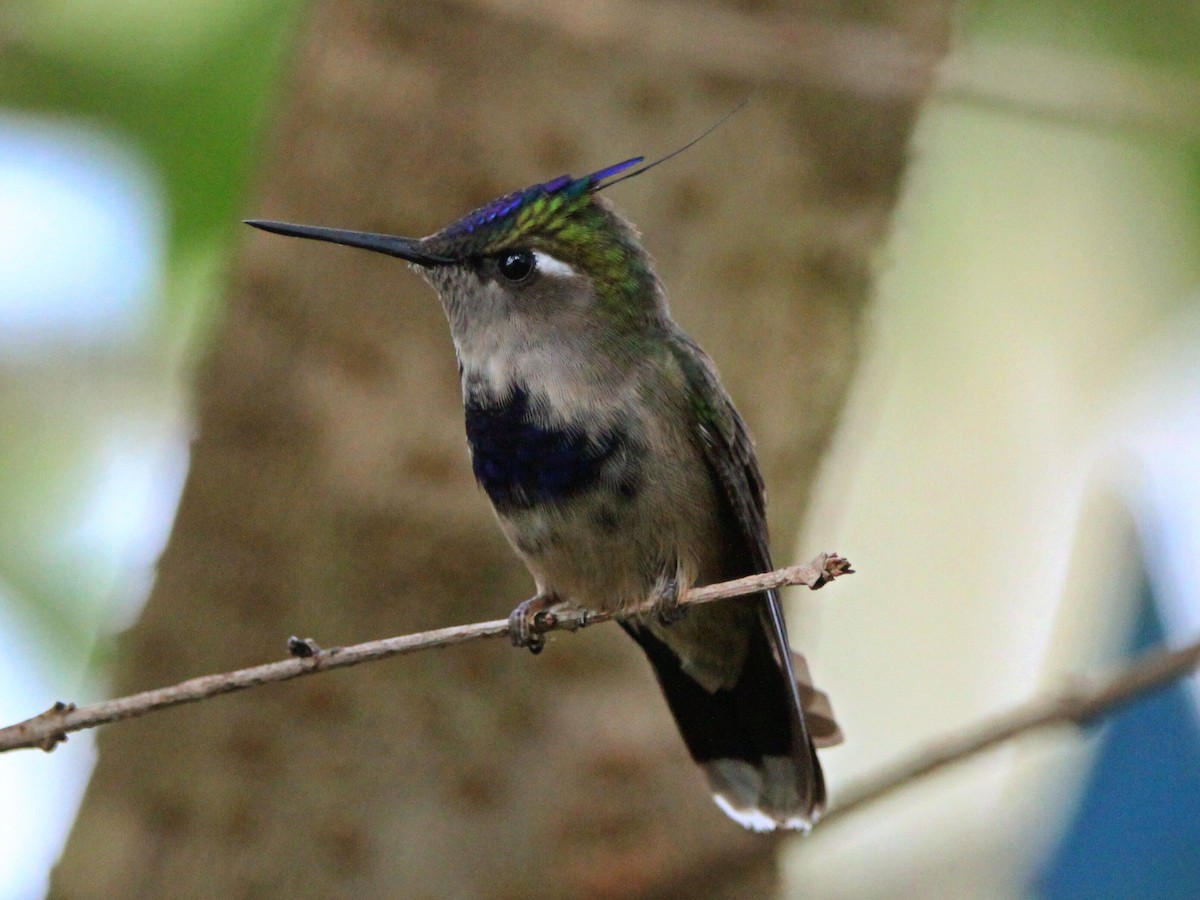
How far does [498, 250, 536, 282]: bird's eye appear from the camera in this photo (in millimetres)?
3693

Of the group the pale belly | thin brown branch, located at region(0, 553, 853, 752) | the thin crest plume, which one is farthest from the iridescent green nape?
thin brown branch, located at region(0, 553, 853, 752)

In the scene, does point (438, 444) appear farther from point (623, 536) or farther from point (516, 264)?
point (623, 536)

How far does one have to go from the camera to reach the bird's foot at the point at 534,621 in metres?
3.33

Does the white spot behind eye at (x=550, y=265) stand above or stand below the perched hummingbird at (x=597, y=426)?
above

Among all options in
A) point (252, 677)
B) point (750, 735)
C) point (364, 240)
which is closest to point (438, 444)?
point (364, 240)

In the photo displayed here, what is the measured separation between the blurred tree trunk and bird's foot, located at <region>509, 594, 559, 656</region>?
0.47 meters

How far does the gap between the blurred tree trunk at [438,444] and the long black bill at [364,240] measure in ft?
2.76

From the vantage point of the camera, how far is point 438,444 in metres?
4.40

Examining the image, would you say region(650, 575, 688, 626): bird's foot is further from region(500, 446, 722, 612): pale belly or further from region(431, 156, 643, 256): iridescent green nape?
region(431, 156, 643, 256): iridescent green nape

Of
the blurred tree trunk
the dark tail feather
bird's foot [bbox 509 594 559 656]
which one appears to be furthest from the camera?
the blurred tree trunk

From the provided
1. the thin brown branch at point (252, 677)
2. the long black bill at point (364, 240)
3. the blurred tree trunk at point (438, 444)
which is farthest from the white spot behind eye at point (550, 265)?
the thin brown branch at point (252, 677)

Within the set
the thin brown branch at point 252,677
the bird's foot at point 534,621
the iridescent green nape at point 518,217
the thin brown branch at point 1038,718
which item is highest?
the iridescent green nape at point 518,217

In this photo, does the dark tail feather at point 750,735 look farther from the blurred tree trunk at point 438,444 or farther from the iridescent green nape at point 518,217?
the iridescent green nape at point 518,217

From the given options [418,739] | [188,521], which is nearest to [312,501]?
[188,521]
